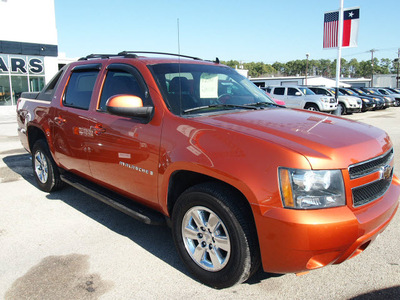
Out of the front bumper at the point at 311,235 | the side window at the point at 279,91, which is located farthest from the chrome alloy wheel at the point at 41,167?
the side window at the point at 279,91

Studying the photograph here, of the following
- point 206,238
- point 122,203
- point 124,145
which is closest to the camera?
point 206,238

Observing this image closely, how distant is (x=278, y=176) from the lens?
2273 millimetres

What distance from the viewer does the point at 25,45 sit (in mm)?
22984

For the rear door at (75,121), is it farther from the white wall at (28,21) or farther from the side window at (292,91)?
the white wall at (28,21)

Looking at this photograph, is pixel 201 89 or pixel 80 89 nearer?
pixel 201 89

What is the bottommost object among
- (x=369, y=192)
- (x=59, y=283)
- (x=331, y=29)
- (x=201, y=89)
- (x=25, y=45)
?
(x=59, y=283)

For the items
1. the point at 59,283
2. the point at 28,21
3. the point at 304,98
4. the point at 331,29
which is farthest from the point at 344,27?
the point at 28,21

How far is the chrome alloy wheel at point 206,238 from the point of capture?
2650 millimetres

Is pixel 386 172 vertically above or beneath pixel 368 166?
beneath

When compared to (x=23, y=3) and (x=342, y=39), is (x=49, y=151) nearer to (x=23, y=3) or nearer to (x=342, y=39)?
(x=342, y=39)

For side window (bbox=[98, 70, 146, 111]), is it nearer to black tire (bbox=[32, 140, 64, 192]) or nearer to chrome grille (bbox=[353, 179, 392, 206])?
black tire (bbox=[32, 140, 64, 192])

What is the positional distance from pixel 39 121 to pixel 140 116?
247 cm

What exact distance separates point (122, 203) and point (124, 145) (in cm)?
60

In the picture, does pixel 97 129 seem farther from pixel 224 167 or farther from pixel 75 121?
pixel 224 167
